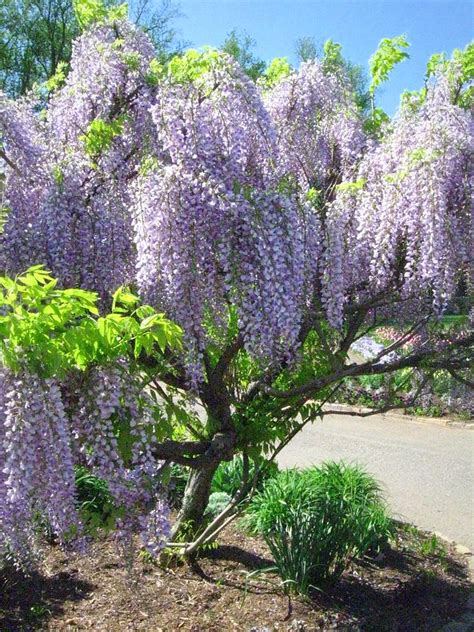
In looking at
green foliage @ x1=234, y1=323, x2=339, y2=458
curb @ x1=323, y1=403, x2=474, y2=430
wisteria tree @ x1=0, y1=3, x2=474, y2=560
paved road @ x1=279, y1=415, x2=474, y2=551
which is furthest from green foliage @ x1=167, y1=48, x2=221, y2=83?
curb @ x1=323, y1=403, x2=474, y2=430

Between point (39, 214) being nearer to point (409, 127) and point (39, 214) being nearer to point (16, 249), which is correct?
point (16, 249)

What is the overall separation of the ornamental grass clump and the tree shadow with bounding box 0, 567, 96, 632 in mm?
1312

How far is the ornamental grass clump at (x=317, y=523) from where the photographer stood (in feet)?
15.1

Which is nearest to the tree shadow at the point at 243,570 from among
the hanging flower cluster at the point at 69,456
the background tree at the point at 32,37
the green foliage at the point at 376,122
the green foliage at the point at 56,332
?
the hanging flower cluster at the point at 69,456

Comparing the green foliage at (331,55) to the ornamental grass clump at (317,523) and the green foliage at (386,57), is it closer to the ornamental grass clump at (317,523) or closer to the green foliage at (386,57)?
the green foliage at (386,57)

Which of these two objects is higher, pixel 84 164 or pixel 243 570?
pixel 84 164

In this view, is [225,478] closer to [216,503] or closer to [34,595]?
[216,503]

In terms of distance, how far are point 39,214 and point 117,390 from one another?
51.9 inches

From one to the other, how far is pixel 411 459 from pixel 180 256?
6.51 meters

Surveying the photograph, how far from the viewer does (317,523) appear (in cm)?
466

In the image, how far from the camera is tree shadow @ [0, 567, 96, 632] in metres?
4.29

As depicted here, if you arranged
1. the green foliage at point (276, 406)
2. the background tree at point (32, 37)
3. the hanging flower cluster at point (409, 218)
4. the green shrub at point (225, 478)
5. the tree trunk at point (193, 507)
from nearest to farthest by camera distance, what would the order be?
1. the hanging flower cluster at point (409, 218)
2. the green foliage at point (276, 406)
3. the tree trunk at point (193, 507)
4. the green shrub at point (225, 478)
5. the background tree at point (32, 37)

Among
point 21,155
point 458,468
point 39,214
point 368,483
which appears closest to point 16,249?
point 39,214

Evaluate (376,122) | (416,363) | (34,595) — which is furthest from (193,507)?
(376,122)
